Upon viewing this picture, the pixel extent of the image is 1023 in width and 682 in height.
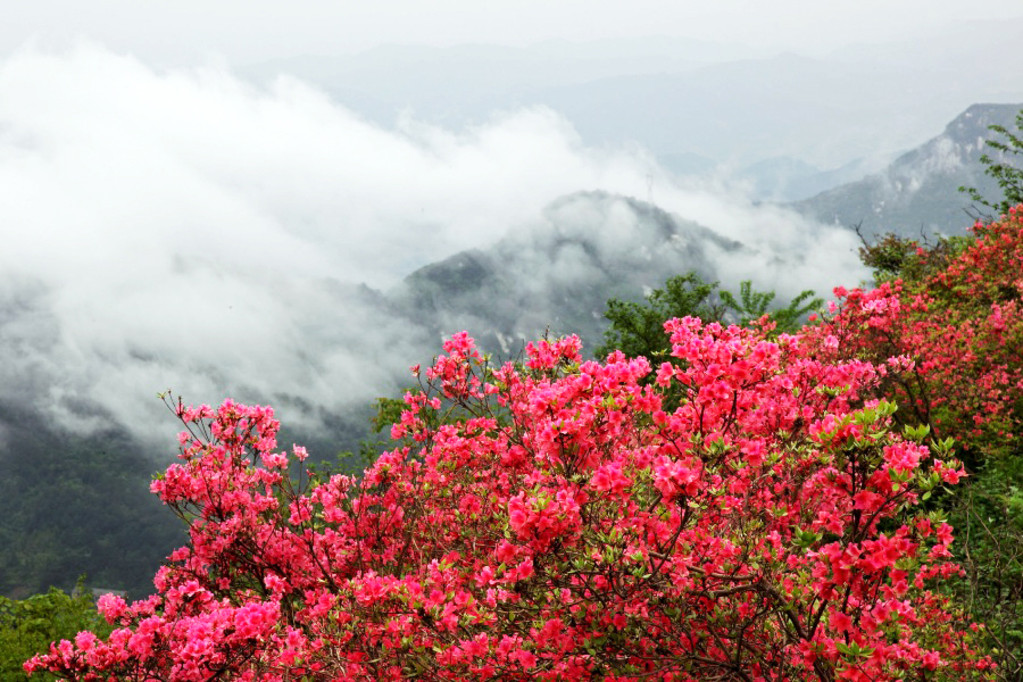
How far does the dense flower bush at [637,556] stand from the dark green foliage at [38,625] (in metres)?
3.94

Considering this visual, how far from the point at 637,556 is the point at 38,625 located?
10.4 m

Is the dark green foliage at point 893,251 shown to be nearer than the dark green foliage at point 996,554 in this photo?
No

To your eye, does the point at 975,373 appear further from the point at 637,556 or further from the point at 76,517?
the point at 76,517

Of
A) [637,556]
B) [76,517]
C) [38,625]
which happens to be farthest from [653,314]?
[76,517]

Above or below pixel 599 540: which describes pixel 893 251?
above

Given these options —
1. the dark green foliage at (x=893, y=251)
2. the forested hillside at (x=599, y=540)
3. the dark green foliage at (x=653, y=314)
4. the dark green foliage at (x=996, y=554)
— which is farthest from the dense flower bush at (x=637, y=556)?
the dark green foliage at (x=653, y=314)

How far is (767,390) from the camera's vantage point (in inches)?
194

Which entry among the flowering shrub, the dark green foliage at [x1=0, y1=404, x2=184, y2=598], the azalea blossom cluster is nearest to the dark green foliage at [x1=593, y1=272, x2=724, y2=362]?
the flowering shrub

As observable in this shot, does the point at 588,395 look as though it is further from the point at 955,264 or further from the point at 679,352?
the point at 955,264

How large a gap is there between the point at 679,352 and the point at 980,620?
14.8 ft

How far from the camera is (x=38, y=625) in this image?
10172 millimetres

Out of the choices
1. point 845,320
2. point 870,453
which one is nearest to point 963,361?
point 845,320

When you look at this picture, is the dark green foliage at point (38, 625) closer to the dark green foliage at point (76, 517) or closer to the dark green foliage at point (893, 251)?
the dark green foliage at point (893, 251)

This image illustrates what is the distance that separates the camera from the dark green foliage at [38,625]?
896cm
